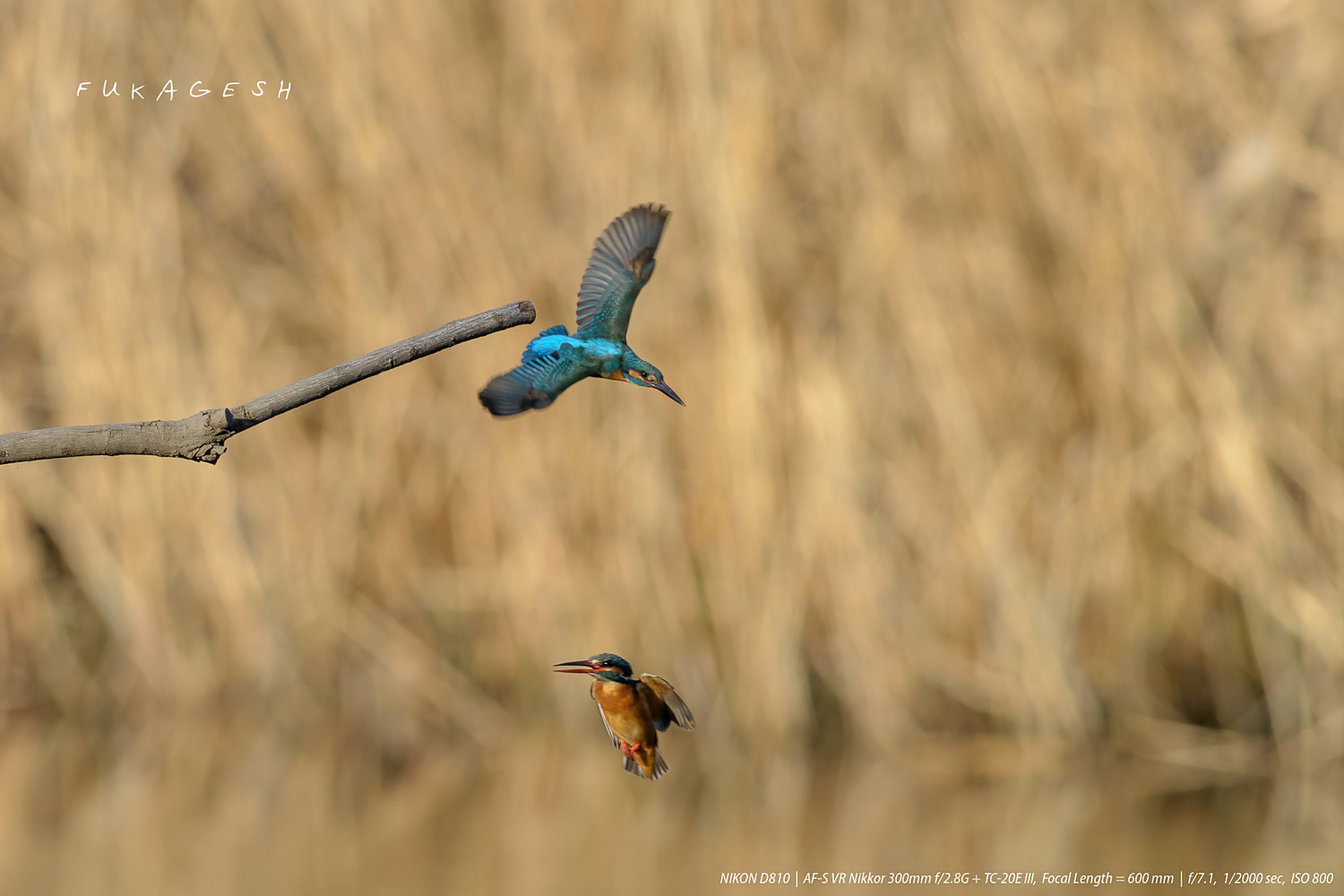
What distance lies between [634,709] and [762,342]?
2.79 m

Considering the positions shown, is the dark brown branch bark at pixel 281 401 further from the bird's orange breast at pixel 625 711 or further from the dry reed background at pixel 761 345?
the dry reed background at pixel 761 345

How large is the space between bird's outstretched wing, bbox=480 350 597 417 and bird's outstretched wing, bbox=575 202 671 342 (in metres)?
0.06

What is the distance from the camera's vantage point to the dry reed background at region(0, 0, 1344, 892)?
3.68 m

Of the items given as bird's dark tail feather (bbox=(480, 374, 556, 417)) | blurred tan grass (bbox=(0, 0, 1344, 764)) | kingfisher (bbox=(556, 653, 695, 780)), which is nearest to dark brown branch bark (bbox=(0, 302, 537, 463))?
bird's dark tail feather (bbox=(480, 374, 556, 417))

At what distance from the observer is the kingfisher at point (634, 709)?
84 cm

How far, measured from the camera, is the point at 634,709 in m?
0.89

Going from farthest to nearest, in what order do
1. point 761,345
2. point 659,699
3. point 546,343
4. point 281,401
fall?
point 761,345
point 659,699
point 546,343
point 281,401

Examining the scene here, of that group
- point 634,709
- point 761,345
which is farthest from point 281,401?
point 761,345

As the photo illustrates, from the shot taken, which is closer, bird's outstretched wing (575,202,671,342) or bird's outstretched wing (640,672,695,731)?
bird's outstretched wing (575,202,671,342)

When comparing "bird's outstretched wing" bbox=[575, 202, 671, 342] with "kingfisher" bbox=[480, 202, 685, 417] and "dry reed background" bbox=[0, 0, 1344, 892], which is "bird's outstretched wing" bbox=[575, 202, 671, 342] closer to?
"kingfisher" bbox=[480, 202, 685, 417]

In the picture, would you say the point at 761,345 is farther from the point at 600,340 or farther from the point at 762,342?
the point at 600,340

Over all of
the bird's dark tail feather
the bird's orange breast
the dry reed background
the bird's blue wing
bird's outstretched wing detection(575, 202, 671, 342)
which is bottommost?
the bird's orange breast

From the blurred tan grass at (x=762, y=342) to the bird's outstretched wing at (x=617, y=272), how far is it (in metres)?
2.67

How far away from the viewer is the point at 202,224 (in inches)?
160
